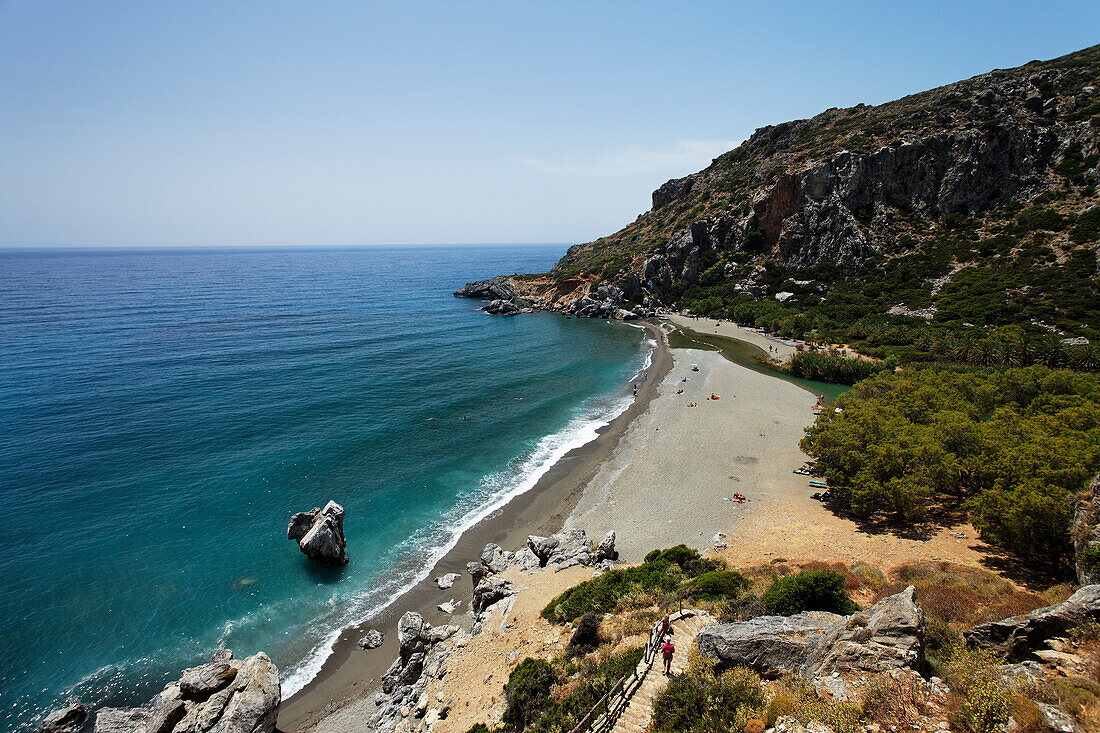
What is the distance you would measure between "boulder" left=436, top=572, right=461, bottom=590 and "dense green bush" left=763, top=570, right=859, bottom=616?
52.1 feet

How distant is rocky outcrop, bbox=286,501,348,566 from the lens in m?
24.7

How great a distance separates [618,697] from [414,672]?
965cm

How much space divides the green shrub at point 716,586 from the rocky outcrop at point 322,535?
18.6 metres

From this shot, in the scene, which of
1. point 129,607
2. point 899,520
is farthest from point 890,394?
point 129,607

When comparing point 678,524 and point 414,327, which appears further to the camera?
point 414,327

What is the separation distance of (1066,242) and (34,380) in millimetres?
125613

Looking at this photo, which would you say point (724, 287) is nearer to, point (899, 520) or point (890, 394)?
point (890, 394)

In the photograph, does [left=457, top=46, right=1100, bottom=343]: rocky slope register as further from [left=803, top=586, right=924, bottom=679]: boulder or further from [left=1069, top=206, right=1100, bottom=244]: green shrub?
[left=803, top=586, right=924, bottom=679]: boulder

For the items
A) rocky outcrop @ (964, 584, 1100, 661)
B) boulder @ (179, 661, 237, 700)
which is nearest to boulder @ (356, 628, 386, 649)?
boulder @ (179, 661, 237, 700)

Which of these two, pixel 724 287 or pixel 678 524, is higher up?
pixel 724 287

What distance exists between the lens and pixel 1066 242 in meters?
62.9

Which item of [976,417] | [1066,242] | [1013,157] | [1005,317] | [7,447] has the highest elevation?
[1013,157]

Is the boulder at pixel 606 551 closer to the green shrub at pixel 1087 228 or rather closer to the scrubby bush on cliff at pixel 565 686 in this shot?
the scrubby bush on cliff at pixel 565 686

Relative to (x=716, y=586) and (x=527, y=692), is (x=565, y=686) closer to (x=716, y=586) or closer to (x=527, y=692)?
(x=527, y=692)
